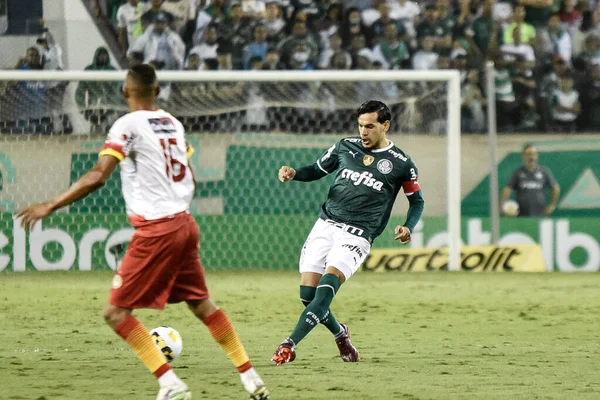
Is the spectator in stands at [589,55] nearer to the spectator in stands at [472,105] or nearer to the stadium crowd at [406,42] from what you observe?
the stadium crowd at [406,42]

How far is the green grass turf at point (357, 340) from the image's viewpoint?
22.7 feet

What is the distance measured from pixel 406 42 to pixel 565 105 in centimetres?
278

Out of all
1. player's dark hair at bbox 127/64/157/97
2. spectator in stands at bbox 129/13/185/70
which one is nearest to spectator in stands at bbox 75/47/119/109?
spectator in stands at bbox 129/13/185/70

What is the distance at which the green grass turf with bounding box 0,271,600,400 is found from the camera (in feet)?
22.7

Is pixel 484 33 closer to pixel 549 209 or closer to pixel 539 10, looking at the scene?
pixel 539 10

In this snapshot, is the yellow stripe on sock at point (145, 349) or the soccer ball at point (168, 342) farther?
the soccer ball at point (168, 342)

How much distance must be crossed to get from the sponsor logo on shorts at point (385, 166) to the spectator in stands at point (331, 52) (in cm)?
992

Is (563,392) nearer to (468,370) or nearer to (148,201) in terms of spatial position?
(468,370)

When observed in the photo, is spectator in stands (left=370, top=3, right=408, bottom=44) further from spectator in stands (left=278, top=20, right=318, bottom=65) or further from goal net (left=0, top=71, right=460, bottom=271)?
goal net (left=0, top=71, right=460, bottom=271)

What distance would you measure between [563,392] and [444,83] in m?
11.1

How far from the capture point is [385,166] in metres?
8.47

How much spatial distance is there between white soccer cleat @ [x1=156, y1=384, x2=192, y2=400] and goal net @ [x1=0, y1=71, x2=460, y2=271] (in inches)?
381

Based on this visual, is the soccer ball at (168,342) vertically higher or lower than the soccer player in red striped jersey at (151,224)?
lower

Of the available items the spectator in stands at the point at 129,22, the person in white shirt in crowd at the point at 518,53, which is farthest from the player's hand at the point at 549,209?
the spectator in stands at the point at 129,22
